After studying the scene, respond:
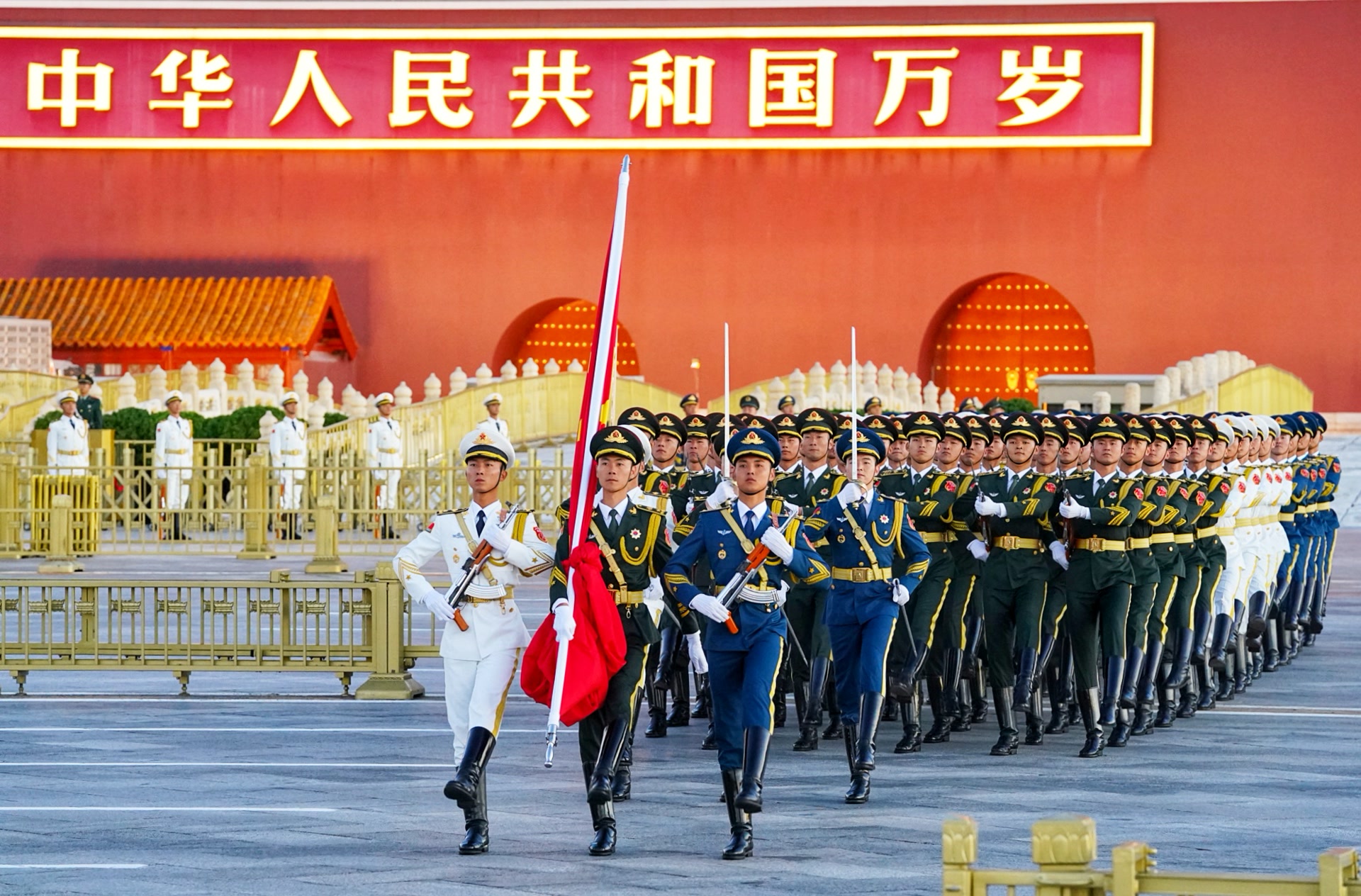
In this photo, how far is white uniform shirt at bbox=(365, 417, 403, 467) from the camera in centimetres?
2316

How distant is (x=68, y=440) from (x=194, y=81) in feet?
35.7

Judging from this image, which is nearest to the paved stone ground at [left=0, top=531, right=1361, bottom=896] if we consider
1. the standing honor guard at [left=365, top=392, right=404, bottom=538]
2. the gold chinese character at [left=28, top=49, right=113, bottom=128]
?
the standing honor guard at [left=365, top=392, right=404, bottom=538]

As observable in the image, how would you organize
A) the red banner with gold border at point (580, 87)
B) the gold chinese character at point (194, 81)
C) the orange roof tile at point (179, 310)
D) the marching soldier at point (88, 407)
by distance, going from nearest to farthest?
the marching soldier at point (88, 407) < the orange roof tile at point (179, 310) < the red banner with gold border at point (580, 87) < the gold chinese character at point (194, 81)

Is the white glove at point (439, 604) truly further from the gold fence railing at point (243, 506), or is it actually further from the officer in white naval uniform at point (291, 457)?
the officer in white naval uniform at point (291, 457)

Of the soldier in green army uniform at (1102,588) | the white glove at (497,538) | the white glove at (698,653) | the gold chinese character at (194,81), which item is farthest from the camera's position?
the gold chinese character at (194,81)

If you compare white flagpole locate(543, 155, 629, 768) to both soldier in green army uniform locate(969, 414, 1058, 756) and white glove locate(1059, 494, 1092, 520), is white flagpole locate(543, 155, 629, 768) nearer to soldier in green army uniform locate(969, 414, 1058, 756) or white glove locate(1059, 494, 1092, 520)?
soldier in green army uniform locate(969, 414, 1058, 756)

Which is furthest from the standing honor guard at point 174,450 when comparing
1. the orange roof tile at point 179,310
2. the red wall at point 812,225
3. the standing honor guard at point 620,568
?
the standing honor guard at point 620,568

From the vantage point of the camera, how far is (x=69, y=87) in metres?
31.4

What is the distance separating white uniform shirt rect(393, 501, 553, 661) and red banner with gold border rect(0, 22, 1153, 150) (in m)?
23.7

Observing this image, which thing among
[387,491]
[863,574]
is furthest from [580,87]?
[863,574]

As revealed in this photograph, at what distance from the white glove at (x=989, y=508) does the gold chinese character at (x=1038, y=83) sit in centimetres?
2130

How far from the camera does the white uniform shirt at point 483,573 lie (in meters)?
7.36

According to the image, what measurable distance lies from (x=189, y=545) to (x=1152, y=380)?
1188cm

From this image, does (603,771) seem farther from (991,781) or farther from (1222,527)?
(1222,527)
